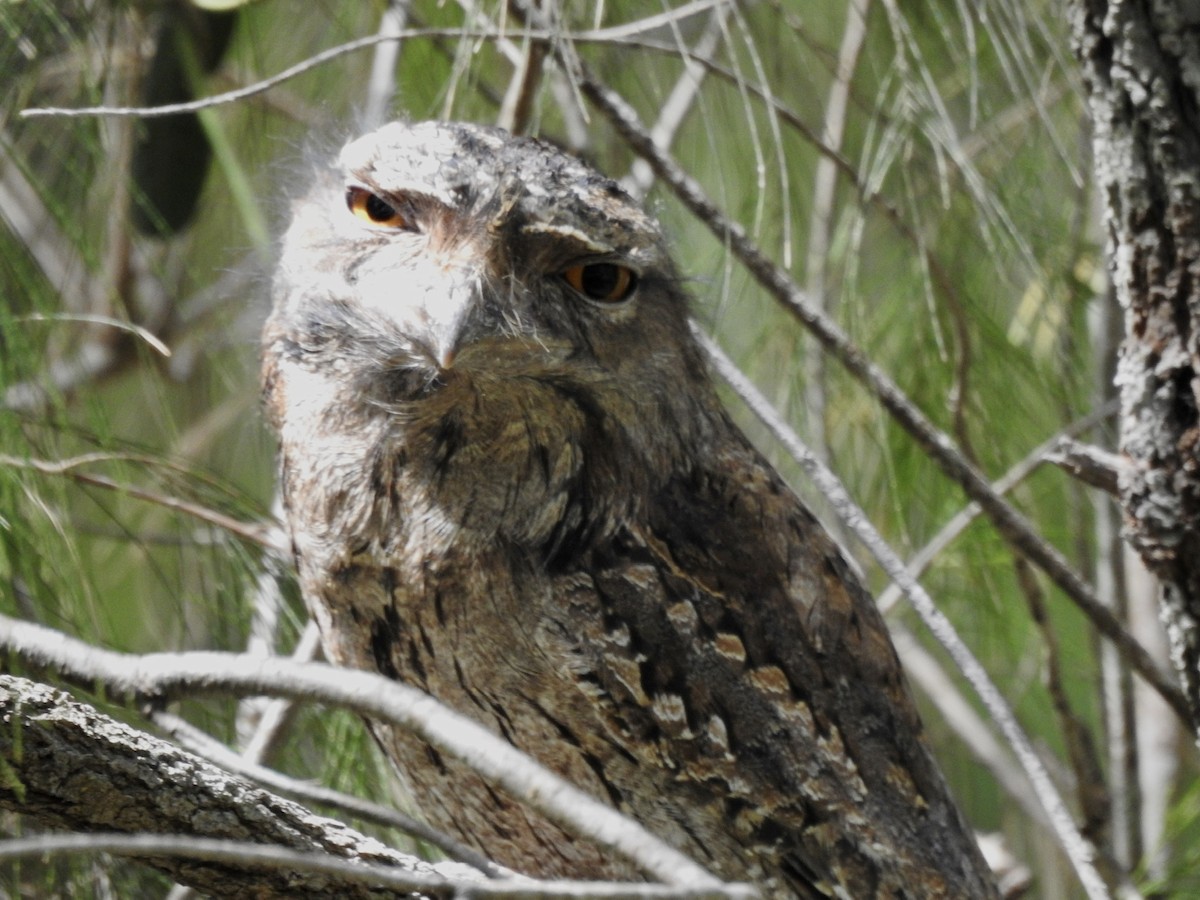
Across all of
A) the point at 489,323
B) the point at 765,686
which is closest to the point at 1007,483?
the point at 765,686

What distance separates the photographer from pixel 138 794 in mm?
1335

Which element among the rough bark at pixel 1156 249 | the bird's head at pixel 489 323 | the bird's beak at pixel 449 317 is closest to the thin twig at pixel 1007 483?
the rough bark at pixel 1156 249

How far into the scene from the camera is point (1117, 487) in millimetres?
1878

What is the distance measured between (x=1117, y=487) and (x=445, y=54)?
59.3 inches

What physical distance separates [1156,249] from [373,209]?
1081mm

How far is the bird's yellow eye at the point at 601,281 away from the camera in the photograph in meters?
1.98

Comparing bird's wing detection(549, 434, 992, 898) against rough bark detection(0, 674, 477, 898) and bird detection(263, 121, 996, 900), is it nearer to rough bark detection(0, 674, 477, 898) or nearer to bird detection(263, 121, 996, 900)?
bird detection(263, 121, 996, 900)

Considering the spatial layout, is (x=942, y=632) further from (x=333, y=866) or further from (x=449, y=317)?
(x=333, y=866)

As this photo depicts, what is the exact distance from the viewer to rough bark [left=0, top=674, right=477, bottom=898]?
1.28 m

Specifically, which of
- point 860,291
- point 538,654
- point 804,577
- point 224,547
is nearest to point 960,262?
point 860,291

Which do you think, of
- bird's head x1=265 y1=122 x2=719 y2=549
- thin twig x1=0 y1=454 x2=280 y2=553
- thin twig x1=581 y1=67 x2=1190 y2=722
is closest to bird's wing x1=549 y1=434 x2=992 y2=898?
bird's head x1=265 y1=122 x2=719 y2=549

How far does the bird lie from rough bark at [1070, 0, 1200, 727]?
64 centimetres

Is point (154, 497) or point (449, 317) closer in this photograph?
point (449, 317)

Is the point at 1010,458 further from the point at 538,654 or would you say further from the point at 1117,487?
the point at 538,654
